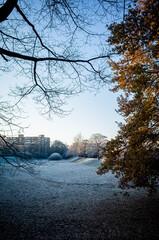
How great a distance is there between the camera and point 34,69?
382cm

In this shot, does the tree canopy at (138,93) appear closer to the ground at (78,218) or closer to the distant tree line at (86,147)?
the ground at (78,218)

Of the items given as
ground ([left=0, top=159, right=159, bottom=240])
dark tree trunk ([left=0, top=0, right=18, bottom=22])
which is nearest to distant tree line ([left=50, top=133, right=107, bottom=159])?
ground ([left=0, top=159, right=159, bottom=240])

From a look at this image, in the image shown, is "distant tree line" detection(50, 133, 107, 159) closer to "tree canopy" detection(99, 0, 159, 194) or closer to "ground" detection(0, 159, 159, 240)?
"ground" detection(0, 159, 159, 240)

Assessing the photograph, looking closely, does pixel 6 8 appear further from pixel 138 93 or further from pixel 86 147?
pixel 86 147

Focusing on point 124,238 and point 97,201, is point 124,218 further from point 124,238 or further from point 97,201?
point 97,201

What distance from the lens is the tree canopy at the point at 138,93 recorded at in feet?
10.8

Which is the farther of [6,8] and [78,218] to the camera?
[78,218]

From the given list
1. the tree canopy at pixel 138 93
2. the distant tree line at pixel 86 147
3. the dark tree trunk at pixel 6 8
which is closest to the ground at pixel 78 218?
the tree canopy at pixel 138 93

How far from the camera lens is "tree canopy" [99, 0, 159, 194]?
3.29 meters

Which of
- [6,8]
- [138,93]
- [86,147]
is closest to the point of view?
[6,8]

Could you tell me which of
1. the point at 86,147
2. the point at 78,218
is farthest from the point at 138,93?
the point at 86,147

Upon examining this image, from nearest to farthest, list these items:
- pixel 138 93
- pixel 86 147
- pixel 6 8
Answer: pixel 6 8 → pixel 138 93 → pixel 86 147

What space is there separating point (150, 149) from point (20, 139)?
412 centimetres

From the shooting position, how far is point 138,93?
159 inches
